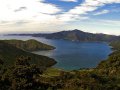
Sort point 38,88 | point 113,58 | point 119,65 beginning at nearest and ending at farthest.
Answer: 1. point 38,88
2. point 119,65
3. point 113,58

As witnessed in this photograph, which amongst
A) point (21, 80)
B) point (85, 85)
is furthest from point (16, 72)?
point (85, 85)

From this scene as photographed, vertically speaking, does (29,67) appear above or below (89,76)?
above

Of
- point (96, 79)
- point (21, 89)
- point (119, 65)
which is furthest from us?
Result: point (119, 65)

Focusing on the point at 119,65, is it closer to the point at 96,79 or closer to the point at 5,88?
the point at 96,79

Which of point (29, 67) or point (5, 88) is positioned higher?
point (29, 67)

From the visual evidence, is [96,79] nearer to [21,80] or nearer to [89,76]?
[89,76]

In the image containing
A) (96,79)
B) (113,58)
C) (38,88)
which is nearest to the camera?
(38,88)

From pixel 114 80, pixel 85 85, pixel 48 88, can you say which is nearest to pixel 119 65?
pixel 114 80

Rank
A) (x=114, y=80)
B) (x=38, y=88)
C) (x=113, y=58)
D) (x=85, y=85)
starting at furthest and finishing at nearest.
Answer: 1. (x=113, y=58)
2. (x=114, y=80)
3. (x=85, y=85)
4. (x=38, y=88)

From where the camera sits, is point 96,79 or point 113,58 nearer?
point 96,79
